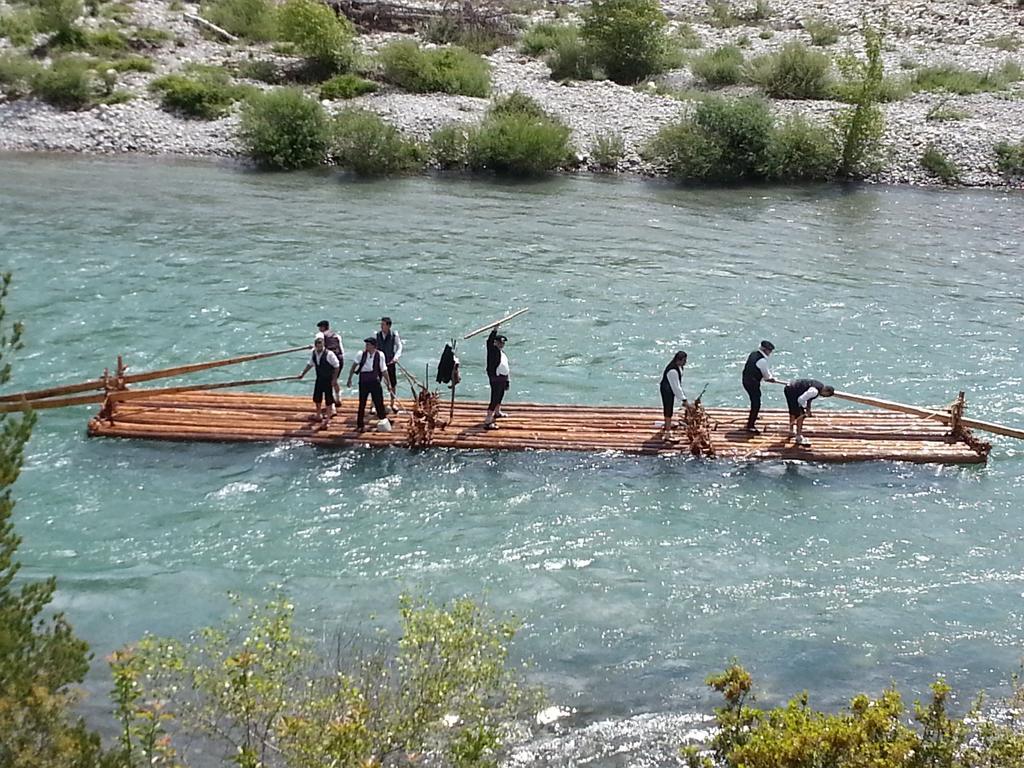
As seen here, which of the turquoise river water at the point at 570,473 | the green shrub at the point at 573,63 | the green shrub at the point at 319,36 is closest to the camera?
the turquoise river water at the point at 570,473

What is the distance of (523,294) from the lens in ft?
95.0

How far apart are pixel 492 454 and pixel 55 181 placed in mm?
26426

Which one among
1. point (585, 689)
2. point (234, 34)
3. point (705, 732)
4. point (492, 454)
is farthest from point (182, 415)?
point (234, 34)

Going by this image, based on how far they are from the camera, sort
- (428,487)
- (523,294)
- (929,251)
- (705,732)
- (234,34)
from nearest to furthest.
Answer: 1. (705,732)
2. (428,487)
3. (523,294)
4. (929,251)
5. (234,34)

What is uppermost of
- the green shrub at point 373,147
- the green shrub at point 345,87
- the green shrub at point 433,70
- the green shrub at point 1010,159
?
the green shrub at point 433,70

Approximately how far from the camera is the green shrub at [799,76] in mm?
49594

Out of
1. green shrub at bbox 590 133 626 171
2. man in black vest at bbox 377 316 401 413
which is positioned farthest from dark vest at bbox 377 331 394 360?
green shrub at bbox 590 133 626 171

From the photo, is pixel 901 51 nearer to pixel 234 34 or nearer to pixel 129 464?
pixel 234 34

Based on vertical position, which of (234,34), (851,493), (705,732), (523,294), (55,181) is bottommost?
(705,732)

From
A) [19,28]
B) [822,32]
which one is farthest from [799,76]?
[19,28]

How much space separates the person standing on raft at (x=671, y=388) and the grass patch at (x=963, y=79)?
123ft

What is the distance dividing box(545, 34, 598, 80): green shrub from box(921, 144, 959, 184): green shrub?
56.9ft

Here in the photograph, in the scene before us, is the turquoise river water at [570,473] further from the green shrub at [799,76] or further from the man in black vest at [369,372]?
the green shrub at [799,76]

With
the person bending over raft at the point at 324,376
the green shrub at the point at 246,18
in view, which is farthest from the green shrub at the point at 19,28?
the person bending over raft at the point at 324,376
